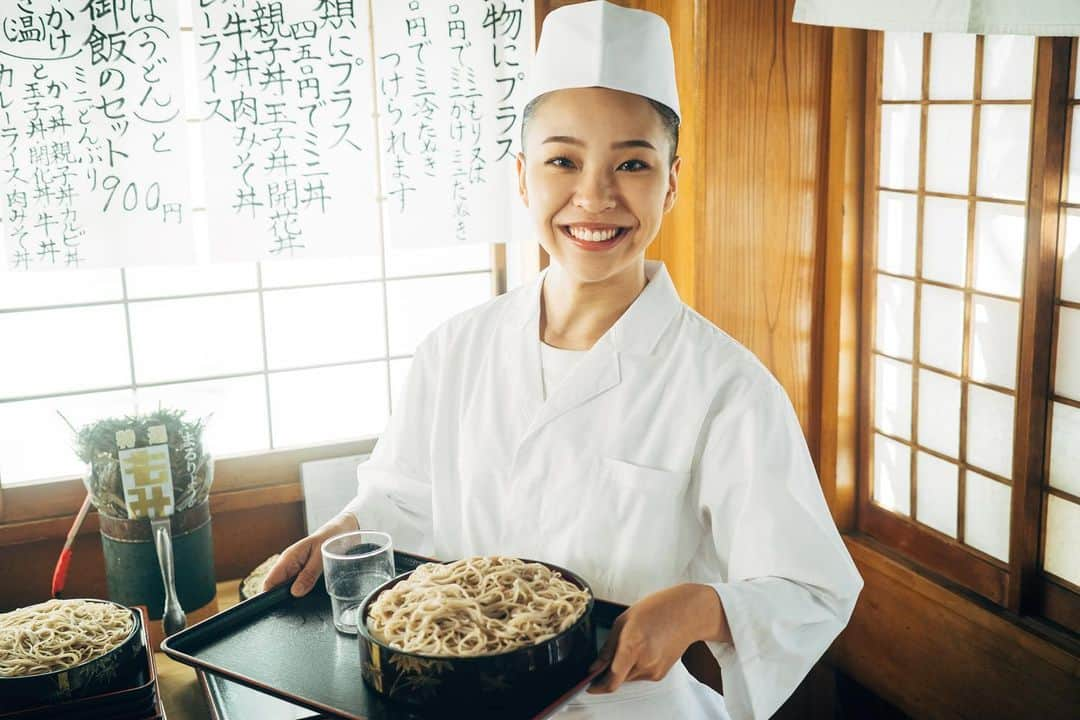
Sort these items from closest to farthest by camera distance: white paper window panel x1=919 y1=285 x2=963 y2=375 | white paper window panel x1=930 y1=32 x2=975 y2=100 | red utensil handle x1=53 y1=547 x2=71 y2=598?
1. red utensil handle x1=53 y1=547 x2=71 y2=598
2. white paper window panel x1=930 y1=32 x2=975 y2=100
3. white paper window panel x1=919 y1=285 x2=963 y2=375

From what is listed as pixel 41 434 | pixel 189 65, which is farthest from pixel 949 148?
pixel 41 434

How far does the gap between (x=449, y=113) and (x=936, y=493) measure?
75.0 inches

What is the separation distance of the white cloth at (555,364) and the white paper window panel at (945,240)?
1.41m

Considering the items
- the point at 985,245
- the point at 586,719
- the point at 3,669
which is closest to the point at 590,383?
the point at 586,719

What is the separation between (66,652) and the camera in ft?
6.45

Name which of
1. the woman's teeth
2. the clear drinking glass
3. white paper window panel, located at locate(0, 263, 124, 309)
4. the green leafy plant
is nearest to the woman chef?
the woman's teeth

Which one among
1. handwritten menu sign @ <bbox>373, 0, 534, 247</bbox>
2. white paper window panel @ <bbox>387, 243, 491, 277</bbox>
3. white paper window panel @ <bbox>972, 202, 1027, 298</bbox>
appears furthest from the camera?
white paper window panel @ <bbox>387, 243, 491, 277</bbox>

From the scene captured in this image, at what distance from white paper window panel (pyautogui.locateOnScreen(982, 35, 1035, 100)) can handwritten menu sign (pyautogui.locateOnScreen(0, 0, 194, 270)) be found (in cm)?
222

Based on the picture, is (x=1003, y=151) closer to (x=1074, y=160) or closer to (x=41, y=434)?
(x=1074, y=160)

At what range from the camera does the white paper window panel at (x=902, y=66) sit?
2.99 meters

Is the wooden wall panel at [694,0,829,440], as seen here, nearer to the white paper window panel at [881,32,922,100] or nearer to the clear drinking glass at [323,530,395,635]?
the white paper window panel at [881,32,922,100]

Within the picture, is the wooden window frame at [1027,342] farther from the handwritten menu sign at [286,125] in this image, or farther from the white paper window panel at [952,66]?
the handwritten menu sign at [286,125]

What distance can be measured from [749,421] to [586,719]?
0.64 meters

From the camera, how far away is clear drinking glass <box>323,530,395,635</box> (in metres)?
1.86
